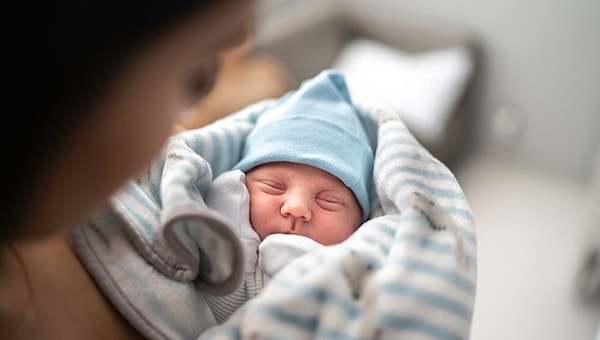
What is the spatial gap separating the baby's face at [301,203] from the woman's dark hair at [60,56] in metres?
0.42

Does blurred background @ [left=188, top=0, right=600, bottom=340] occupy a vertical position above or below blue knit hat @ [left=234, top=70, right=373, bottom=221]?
below

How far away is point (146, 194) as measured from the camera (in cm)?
72

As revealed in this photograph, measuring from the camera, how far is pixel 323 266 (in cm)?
61

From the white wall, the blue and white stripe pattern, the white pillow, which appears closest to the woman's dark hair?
the blue and white stripe pattern

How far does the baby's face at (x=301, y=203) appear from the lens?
2.61ft

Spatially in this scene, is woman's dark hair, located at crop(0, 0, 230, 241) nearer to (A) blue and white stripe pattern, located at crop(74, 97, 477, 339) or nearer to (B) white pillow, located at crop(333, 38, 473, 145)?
(A) blue and white stripe pattern, located at crop(74, 97, 477, 339)

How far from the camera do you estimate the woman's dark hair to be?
1.18 feet

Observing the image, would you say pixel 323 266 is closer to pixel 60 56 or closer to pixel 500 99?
pixel 60 56

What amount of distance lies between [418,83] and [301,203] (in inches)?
61.9

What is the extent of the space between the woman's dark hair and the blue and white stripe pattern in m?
0.23

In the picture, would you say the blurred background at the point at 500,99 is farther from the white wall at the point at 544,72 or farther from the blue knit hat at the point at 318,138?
the blue knit hat at the point at 318,138

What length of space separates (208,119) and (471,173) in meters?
0.94

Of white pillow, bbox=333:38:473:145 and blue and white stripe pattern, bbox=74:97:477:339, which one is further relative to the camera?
white pillow, bbox=333:38:473:145

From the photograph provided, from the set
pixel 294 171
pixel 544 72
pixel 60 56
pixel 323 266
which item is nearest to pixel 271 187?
pixel 294 171
